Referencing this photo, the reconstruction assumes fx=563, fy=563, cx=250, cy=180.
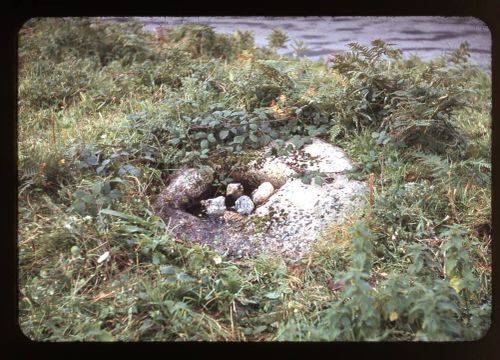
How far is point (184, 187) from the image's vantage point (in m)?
2.46

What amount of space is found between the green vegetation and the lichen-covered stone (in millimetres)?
49

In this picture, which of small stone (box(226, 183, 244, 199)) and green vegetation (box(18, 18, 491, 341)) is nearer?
green vegetation (box(18, 18, 491, 341))

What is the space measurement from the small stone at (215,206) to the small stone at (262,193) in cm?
14

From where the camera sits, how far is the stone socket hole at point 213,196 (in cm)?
245

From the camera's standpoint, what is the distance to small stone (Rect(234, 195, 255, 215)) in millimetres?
2412

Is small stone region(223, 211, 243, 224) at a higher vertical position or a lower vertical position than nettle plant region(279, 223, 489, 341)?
higher

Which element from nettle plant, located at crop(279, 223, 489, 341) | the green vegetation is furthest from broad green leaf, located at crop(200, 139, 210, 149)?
nettle plant, located at crop(279, 223, 489, 341)

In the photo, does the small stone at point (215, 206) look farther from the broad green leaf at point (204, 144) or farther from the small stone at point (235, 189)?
the broad green leaf at point (204, 144)

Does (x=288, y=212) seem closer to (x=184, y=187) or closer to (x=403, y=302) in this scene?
(x=184, y=187)

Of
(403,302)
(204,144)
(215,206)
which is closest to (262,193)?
(215,206)

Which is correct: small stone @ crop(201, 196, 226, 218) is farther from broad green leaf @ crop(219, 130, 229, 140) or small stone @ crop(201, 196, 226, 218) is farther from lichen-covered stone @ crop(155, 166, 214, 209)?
broad green leaf @ crop(219, 130, 229, 140)

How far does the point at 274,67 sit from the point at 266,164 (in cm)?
46

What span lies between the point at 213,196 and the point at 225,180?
89mm

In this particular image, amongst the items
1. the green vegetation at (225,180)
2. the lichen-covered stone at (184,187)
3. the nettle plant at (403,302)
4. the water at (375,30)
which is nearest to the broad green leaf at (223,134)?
the green vegetation at (225,180)
